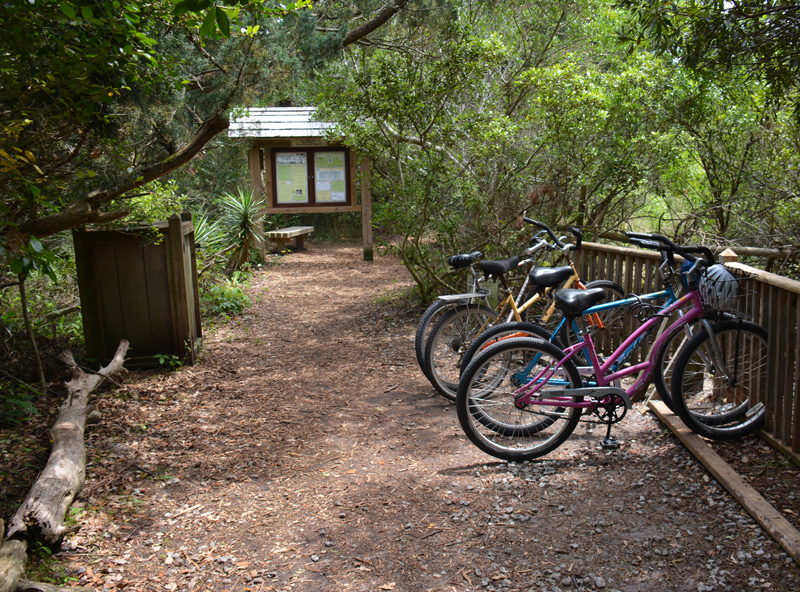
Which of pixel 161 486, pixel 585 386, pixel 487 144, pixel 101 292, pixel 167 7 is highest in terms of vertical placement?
pixel 167 7

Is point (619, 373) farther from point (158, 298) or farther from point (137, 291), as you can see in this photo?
point (137, 291)

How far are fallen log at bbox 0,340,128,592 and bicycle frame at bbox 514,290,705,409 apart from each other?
2524 mm

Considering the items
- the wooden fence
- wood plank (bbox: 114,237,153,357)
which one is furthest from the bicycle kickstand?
wood plank (bbox: 114,237,153,357)

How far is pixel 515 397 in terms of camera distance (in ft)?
13.5

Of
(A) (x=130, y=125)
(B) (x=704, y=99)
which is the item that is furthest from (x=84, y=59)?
(B) (x=704, y=99)

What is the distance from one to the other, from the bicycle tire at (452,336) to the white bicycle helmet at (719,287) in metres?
1.66

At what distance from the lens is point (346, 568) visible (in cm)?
313

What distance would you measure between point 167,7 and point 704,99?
5839 mm

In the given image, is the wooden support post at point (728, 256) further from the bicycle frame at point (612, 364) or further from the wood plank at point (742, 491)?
the wood plank at point (742, 491)

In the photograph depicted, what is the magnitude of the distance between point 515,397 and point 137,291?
373 cm

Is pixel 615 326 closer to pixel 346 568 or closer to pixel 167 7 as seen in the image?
pixel 346 568

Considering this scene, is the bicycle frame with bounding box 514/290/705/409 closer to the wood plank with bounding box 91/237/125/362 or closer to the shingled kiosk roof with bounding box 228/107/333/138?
the wood plank with bounding box 91/237/125/362

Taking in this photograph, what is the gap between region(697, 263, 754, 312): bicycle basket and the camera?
3.89m

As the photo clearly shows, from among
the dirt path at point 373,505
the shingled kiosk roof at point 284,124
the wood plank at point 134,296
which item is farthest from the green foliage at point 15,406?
the shingled kiosk roof at point 284,124
